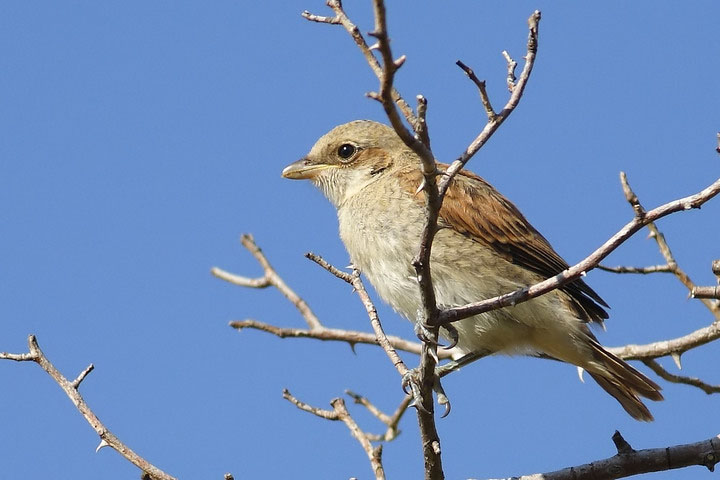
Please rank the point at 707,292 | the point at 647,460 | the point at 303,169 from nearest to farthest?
1. the point at 707,292
2. the point at 647,460
3. the point at 303,169

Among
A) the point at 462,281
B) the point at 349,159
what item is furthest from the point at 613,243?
the point at 349,159

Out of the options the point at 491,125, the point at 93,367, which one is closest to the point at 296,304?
the point at 93,367

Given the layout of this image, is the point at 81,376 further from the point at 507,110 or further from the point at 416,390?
the point at 507,110

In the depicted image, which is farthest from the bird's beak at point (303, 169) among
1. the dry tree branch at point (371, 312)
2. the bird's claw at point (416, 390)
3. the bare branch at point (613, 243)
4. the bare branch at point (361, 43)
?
the bare branch at point (613, 243)

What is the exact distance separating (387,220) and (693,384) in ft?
6.74

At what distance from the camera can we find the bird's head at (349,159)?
6039mm

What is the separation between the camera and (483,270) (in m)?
5.10

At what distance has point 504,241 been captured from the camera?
5277 mm

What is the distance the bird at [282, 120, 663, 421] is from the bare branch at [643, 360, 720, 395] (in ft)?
0.63

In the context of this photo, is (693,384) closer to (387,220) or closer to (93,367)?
(387,220)

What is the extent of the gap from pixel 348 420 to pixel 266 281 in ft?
→ 6.92

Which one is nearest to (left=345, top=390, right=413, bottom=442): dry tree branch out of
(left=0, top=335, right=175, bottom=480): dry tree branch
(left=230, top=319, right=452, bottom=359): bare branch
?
(left=230, top=319, right=452, bottom=359): bare branch

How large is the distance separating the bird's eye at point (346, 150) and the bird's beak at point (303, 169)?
0.42 feet

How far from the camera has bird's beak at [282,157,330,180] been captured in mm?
6293
